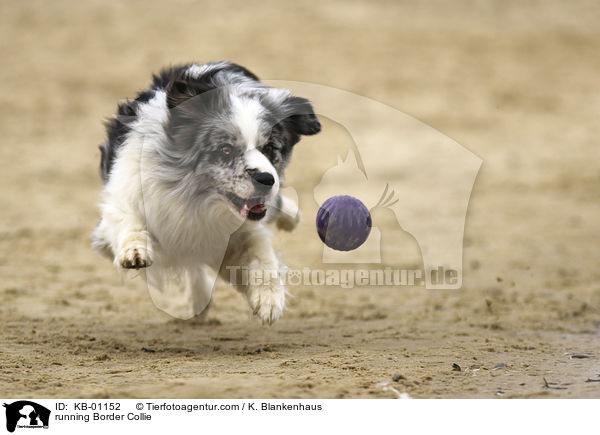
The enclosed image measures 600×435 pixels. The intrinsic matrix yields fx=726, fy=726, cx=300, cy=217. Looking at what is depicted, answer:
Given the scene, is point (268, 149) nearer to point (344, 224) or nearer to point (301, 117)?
point (301, 117)

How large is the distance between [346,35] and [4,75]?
872 cm

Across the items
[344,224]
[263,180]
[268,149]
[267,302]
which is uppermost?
[268,149]

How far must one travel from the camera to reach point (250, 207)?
4.67m

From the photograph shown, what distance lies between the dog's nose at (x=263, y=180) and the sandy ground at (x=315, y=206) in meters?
1.11

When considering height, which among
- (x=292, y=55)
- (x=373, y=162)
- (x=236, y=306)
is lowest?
(x=236, y=306)

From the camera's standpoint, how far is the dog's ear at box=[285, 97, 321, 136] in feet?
16.6

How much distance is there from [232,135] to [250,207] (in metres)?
0.47

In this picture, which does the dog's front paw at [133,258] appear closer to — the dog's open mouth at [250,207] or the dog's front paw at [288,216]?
the dog's open mouth at [250,207]

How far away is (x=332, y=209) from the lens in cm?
509

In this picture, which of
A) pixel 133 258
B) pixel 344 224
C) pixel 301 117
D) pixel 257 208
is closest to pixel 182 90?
pixel 301 117

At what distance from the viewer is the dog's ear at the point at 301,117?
5051mm

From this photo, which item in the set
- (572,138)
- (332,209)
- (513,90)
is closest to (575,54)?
(513,90)

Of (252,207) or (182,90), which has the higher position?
(182,90)

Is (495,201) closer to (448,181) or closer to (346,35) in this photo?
(448,181)
